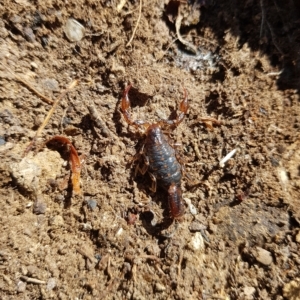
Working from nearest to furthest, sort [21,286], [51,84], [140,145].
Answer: [21,286] < [51,84] < [140,145]

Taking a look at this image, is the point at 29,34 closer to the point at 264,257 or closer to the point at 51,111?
the point at 51,111

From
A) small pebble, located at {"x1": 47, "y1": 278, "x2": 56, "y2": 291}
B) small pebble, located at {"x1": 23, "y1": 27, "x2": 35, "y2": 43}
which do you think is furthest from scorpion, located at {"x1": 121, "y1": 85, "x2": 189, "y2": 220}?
small pebble, located at {"x1": 47, "y1": 278, "x2": 56, "y2": 291}

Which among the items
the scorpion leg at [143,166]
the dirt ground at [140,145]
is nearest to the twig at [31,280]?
the dirt ground at [140,145]

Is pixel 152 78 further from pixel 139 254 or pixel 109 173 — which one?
pixel 139 254

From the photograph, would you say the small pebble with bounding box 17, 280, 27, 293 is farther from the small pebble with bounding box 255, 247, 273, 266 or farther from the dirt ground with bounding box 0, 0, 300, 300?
the small pebble with bounding box 255, 247, 273, 266

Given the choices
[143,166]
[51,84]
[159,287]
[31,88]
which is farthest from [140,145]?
[159,287]

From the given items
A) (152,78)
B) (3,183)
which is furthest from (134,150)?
(3,183)
